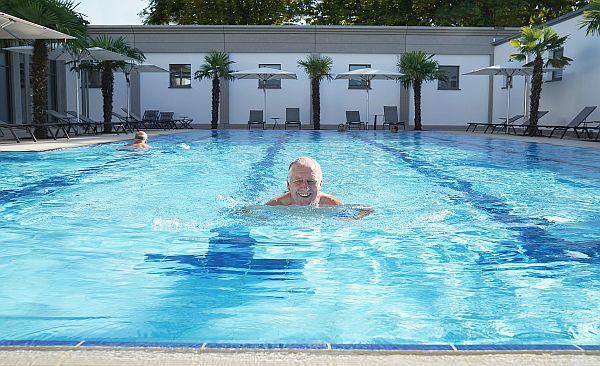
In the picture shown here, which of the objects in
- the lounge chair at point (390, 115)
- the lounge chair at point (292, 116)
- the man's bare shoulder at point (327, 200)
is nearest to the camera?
the man's bare shoulder at point (327, 200)

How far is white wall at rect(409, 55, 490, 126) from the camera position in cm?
2784

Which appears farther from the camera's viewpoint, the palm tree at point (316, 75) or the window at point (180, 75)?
the window at point (180, 75)

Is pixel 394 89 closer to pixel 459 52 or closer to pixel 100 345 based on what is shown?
pixel 459 52

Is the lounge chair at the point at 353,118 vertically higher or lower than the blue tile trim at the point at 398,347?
higher

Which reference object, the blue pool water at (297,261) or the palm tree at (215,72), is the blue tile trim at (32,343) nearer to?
the blue pool water at (297,261)

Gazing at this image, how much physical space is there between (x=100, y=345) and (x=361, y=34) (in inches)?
1043

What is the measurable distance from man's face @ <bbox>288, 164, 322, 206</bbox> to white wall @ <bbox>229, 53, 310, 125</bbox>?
905 inches

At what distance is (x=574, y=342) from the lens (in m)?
2.74

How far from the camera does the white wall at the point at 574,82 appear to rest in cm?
1862

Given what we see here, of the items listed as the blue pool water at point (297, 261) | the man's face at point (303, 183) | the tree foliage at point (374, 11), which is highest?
the tree foliage at point (374, 11)

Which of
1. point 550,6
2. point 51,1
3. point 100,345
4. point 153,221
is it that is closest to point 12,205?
point 153,221

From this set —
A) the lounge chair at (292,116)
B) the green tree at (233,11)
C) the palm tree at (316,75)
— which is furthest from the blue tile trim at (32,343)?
the green tree at (233,11)

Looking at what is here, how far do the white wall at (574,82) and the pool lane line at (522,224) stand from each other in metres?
11.2

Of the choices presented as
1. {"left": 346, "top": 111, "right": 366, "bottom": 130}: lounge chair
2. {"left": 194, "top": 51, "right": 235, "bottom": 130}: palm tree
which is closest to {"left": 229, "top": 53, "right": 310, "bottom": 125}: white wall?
{"left": 194, "top": 51, "right": 235, "bottom": 130}: palm tree
